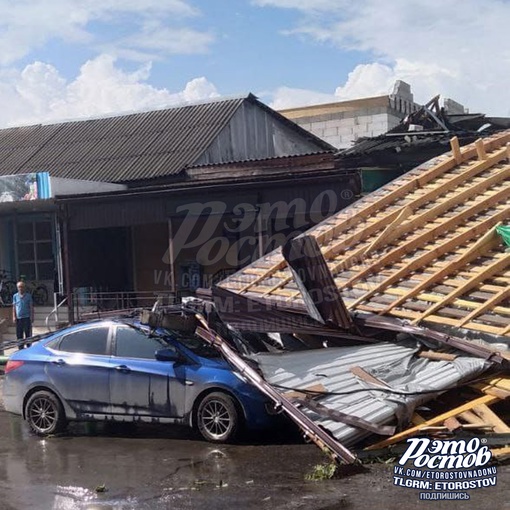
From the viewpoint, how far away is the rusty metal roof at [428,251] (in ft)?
31.2

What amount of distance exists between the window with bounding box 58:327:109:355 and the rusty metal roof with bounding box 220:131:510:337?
7.76ft

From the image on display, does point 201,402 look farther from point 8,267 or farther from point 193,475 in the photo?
point 8,267

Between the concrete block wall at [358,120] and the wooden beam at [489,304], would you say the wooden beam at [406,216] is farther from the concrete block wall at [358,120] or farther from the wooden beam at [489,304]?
the concrete block wall at [358,120]

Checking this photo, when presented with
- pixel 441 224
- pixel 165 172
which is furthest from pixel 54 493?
pixel 165 172

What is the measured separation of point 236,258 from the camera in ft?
60.4

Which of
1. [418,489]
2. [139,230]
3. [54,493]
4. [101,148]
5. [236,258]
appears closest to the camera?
[418,489]

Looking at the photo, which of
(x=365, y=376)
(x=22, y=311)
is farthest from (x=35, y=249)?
(x=365, y=376)

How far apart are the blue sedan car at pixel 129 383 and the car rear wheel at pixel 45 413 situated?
13 mm

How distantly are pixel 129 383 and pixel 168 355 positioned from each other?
0.62m

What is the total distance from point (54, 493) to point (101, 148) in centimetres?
1686

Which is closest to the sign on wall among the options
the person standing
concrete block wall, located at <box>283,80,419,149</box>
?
the person standing

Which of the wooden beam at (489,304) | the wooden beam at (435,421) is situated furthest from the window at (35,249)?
the wooden beam at (435,421)

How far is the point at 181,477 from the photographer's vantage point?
294 inches

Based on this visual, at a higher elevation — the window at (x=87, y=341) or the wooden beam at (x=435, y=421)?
the window at (x=87, y=341)
